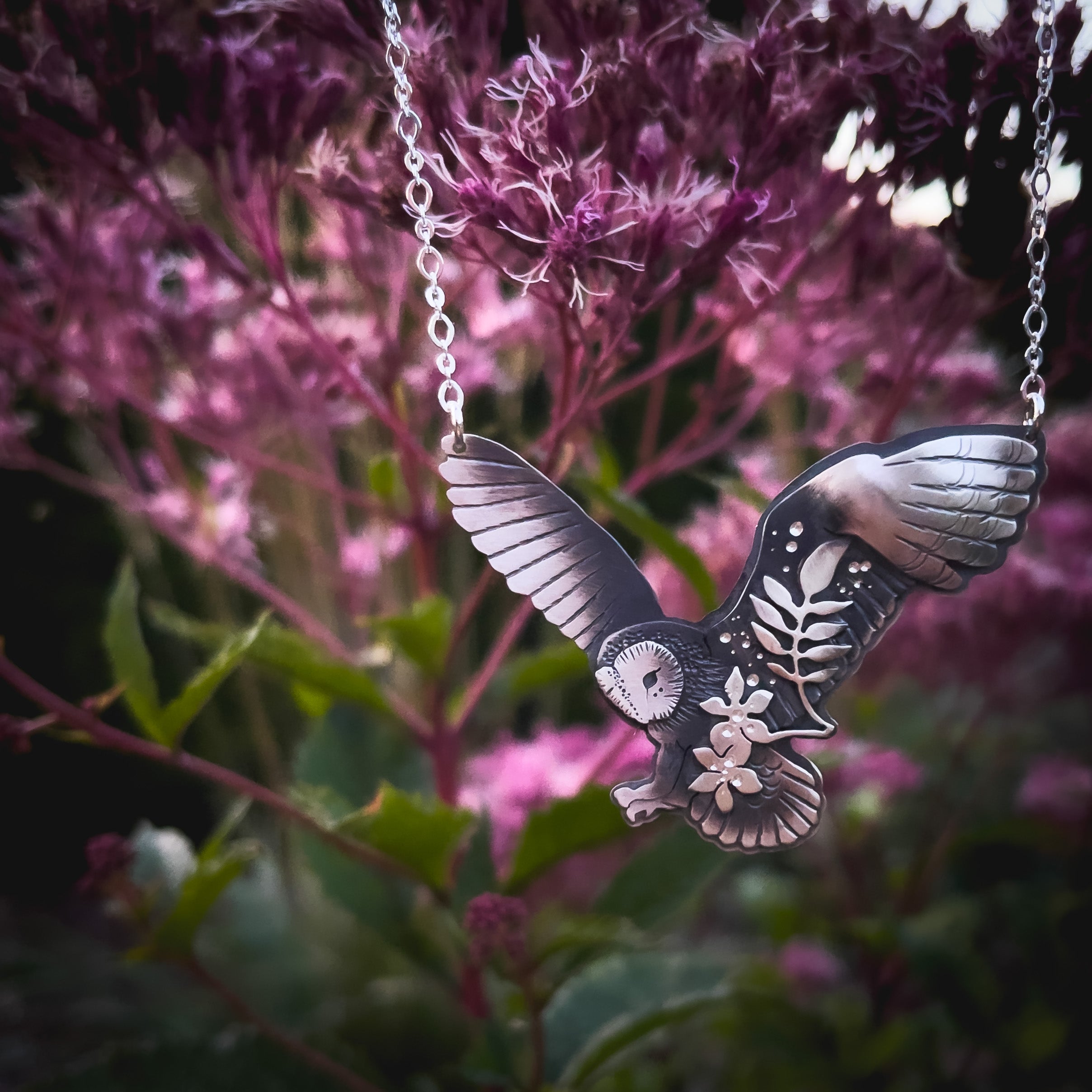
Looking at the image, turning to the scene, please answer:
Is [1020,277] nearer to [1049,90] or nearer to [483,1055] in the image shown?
[1049,90]

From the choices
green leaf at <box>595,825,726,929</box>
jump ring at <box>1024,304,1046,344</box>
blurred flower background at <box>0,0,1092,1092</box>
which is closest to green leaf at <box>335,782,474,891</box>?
blurred flower background at <box>0,0,1092,1092</box>

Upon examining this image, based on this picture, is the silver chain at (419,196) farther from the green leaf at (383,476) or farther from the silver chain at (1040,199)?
the silver chain at (1040,199)

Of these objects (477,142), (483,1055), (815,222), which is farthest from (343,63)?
(483,1055)

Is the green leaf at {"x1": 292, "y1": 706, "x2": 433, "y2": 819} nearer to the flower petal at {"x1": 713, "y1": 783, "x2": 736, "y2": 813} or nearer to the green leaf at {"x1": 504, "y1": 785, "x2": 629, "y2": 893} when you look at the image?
the green leaf at {"x1": 504, "y1": 785, "x2": 629, "y2": 893}

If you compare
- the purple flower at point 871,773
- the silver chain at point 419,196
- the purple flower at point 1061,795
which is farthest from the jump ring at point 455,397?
the purple flower at point 1061,795

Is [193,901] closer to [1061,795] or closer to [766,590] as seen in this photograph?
[766,590]

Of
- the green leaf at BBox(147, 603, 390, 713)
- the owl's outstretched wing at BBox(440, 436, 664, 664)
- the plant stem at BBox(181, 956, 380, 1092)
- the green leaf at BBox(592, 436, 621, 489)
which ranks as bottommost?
the plant stem at BBox(181, 956, 380, 1092)
